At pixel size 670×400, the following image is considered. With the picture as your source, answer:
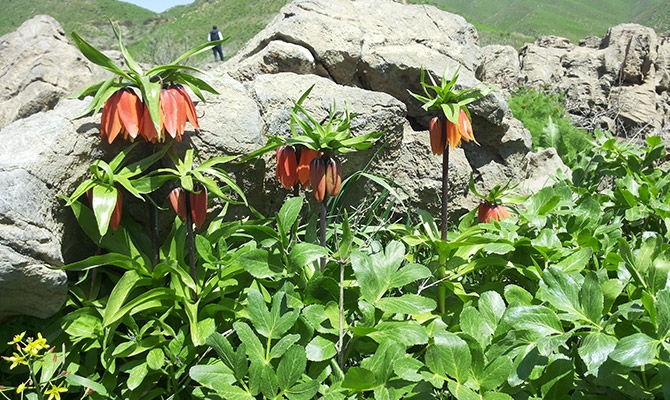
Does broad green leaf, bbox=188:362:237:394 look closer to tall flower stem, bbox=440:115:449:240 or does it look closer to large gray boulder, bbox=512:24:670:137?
tall flower stem, bbox=440:115:449:240

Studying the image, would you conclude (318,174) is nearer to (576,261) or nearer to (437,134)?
(437,134)

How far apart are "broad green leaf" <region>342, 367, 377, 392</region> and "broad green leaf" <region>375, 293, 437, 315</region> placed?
269 mm

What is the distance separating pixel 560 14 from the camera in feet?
407

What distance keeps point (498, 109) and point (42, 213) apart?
350 centimetres

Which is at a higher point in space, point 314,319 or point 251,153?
point 251,153

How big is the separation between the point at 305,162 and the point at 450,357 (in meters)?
1.34

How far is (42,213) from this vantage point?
2502mm

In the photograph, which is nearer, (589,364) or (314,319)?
(589,364)

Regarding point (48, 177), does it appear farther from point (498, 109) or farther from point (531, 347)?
point (498, 109)

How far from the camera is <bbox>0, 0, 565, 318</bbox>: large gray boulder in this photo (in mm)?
2484

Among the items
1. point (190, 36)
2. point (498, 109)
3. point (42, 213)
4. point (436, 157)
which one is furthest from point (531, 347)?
point (190, 36)

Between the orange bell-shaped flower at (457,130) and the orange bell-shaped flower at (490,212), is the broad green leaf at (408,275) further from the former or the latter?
the orange bell-shaped flower at (490,212)

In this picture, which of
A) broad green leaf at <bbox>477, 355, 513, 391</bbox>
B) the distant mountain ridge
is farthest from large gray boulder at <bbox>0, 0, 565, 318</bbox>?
the distant mountain ridge

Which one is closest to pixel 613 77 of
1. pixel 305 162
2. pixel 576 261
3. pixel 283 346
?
pixel 576 261
